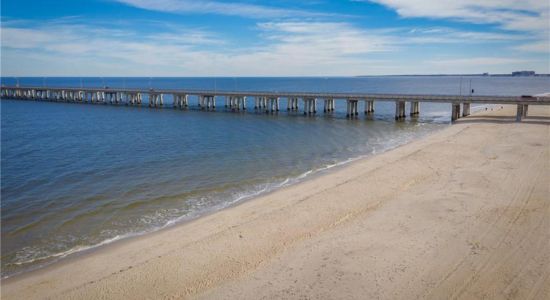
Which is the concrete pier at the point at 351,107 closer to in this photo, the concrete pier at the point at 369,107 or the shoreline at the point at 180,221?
the concrete pier at the point at 369,107

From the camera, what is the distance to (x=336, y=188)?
1864cm

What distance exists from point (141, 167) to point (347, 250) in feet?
55.4

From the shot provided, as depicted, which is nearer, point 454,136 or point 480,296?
point 480,296

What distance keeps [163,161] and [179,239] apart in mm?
14072

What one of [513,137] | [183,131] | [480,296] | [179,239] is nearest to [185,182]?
[179,239]

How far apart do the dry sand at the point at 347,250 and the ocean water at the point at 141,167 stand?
1950mm

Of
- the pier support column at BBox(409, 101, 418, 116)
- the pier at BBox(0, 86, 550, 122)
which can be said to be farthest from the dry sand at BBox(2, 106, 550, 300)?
the pier support column at BBox(409, 101, 418, 116)

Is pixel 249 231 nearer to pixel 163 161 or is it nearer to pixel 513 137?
pixel 163 161

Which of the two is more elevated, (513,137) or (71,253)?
(513,137)

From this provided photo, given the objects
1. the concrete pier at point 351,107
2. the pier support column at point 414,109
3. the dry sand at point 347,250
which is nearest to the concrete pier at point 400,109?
the pier support column at point 414,109

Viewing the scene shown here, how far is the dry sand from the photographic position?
9852 millimetres

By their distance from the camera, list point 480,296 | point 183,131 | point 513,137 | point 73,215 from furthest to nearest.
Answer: point 183,131, point 513,137, point 73,215, point 480,296

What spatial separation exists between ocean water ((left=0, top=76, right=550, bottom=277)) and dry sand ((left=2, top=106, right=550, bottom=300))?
1950 millimetres

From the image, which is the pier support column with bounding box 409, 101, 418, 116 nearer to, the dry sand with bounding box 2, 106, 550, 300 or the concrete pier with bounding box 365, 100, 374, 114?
the concrete pier with bounding box 365, 100, 374, 114
